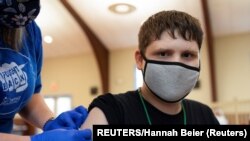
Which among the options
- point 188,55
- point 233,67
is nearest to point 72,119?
point 188,55

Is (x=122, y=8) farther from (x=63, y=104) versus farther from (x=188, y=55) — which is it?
(x=188, y=55)

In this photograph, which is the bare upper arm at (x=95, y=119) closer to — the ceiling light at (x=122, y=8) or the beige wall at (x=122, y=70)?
the ceiling light at (x=122, y=8)

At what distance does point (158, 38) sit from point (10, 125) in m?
0.70

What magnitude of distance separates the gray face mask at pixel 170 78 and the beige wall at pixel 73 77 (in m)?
7.37

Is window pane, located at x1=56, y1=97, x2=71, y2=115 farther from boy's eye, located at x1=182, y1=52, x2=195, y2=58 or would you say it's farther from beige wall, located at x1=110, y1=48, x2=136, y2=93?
boy's eye, located at x1=182, y1=52, x2=195, y2=58

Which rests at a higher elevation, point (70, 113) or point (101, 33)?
point (101, 33)

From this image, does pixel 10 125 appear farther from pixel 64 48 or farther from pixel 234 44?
pixel 64 48

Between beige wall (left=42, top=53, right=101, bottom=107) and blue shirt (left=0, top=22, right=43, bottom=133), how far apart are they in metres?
7.10

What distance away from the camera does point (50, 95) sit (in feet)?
29.7

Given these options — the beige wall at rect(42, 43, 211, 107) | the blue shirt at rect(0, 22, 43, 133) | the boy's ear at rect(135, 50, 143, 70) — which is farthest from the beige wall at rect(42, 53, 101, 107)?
the boy's ear at rect(135, 50, 143, 70)

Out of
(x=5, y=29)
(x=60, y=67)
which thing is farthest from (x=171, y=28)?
(x=60, y=67)

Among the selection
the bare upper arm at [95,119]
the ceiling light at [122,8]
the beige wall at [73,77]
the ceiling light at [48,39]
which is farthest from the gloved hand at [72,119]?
the beige wall at [73,77]

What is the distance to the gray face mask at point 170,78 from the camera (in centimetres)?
103

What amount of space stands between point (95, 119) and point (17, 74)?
14.2 inches
